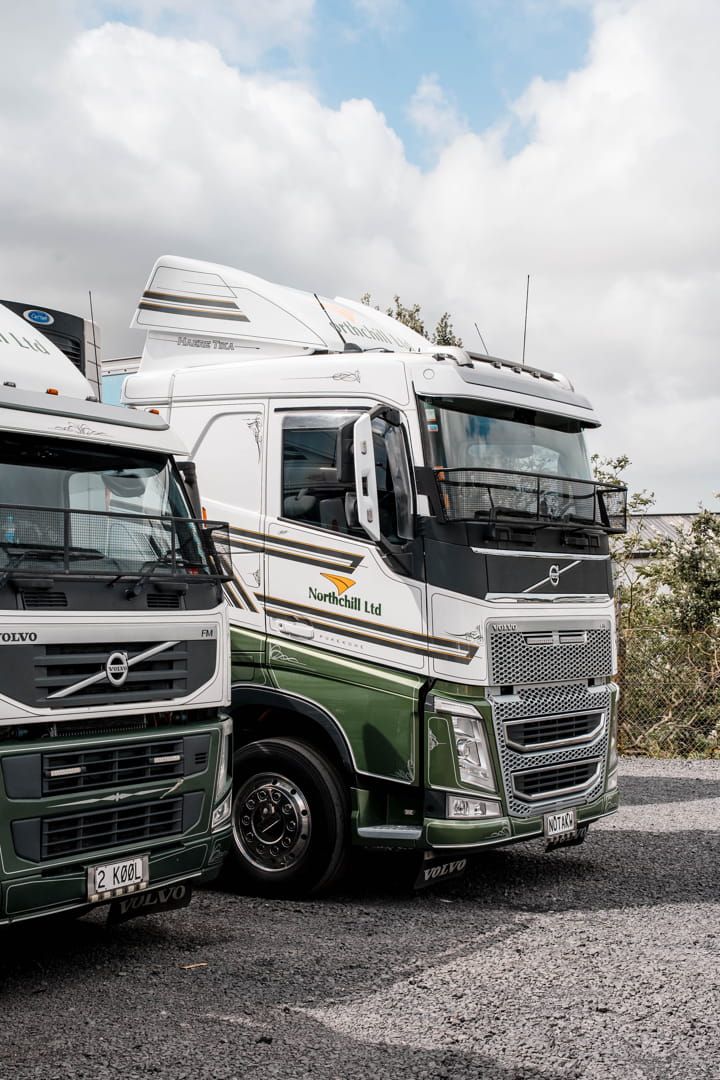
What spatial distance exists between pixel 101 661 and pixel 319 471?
7.38ft

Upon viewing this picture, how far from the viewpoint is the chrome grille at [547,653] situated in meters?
6.70

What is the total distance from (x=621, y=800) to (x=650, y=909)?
173 inches

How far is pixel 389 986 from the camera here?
5320 millimetres

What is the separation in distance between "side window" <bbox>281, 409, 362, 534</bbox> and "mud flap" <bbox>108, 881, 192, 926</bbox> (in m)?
2.34

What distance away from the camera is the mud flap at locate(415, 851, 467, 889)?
680 centimetres

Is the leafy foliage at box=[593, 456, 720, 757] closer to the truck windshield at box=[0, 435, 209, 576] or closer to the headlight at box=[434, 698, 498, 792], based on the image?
the headlight at box=[434, 698, 498, 792]

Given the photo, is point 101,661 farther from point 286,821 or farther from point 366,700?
point 286,821

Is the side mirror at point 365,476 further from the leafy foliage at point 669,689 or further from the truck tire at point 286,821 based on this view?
the leafy foliage at point 669,689

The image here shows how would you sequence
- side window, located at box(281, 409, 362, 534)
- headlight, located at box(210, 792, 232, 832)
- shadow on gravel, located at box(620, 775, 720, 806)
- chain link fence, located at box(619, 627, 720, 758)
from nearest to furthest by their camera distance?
headlight, located at box(210, 792, 232, 832) → side window, located at box(281, 409, 362, 534) → shadow on gravel, located at box(620, 775, 720, 806) → chain link fence, located at box(619, 627, 720, 758)

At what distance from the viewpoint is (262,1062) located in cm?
438

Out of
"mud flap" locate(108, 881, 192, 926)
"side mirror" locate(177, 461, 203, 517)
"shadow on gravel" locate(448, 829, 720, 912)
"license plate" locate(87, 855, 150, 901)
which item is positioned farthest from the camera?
"shadow on gravel" locate(448, 829, 720, 912)

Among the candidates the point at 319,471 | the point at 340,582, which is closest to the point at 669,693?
the point at 340,582

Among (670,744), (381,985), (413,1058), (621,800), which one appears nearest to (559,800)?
(381,985)

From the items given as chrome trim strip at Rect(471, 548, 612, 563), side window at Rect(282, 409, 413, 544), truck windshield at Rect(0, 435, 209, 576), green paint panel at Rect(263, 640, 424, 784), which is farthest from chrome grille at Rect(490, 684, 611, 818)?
truck windshield at Rect(0, 435, 209, 576)
